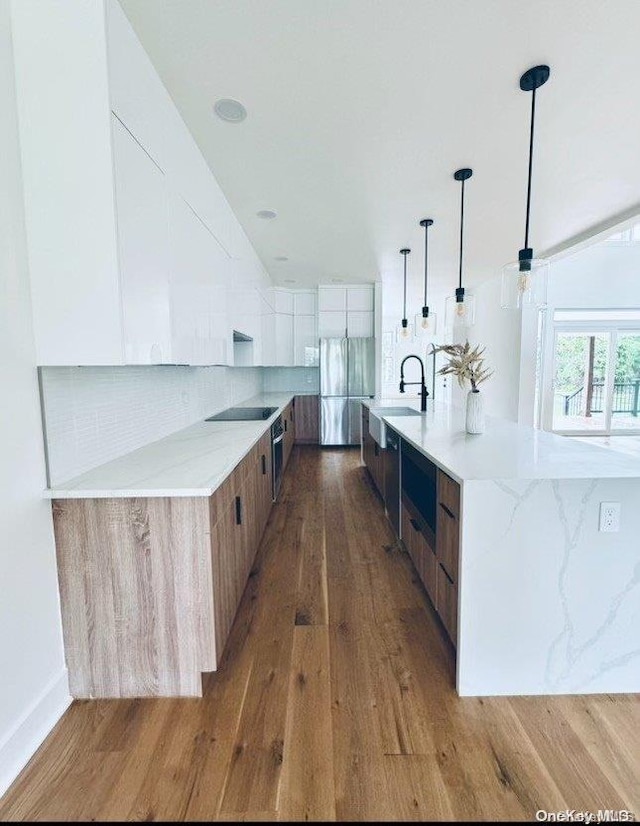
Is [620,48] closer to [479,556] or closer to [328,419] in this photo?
[479,556]

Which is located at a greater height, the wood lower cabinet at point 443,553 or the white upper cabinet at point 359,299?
the white upper cabinet at point 359,299

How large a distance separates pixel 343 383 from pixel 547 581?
4639 mm

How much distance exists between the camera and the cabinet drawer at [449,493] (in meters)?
1.53

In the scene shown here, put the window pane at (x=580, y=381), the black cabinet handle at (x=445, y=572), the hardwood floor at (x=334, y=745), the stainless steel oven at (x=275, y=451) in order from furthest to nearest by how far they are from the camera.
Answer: the window pane at (x=580, y=381)
the stainless steel oven at (x=275, y=451)
the black cabinet handle at (x=445, y=572)
the hardwood floor at (x=334, y=745)

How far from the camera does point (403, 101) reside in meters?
1.90

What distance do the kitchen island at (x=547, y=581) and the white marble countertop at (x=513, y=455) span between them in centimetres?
1

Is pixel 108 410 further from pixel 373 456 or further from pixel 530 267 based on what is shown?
pixel 373 456

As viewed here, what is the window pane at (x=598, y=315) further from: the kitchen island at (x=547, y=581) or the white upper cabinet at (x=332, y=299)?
the kitchen island at (x=547, y=581)

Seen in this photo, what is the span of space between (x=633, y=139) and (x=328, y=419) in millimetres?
4561

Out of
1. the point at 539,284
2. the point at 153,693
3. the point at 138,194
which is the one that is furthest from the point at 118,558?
the point at 539,284

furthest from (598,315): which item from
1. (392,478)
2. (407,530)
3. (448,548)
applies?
(448,548)

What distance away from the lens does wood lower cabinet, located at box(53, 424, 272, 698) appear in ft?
4.75

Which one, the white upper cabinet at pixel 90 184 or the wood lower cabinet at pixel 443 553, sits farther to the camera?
the wood lower cabinet at pixel 443 553

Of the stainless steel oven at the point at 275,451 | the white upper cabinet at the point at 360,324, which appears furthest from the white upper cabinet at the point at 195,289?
the white upper cabinet at the point at 360,324
